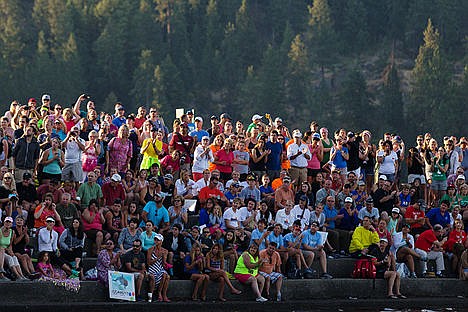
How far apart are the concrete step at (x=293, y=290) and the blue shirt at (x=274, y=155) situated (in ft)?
12.2

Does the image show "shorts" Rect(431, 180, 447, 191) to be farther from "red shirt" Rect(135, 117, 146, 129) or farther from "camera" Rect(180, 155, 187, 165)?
"red shirt" Rect(135, 117, 146, 129)

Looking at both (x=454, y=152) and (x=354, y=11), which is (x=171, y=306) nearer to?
(x=454, y=152)

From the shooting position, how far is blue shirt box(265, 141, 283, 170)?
2395 cm

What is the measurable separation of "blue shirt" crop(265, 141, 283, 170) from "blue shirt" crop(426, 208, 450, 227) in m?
3.54

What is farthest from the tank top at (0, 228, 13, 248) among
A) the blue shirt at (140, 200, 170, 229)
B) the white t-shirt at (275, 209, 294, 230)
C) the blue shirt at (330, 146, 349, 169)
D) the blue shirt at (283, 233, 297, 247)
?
the blue shirt at (330, 146, 349, 169)

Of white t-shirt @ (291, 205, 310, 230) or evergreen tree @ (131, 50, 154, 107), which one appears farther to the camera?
evergreen tree @ (131, 50, 154, 107)

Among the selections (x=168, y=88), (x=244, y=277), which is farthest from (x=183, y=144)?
(x=168, y=88)

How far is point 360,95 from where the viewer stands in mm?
105750

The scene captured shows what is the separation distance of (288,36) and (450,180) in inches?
3700

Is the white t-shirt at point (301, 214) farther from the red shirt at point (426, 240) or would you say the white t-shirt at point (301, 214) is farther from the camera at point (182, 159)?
the camera at point (182, 159)

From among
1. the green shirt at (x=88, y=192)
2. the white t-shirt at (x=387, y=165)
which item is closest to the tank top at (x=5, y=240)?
the green shirt at (x=88, y=192)

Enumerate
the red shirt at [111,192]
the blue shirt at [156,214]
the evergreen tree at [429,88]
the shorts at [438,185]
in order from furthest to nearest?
the evergreen tree at [429,88]
the shorts at [438,185]
the red shirt at [111,192]
the blue shirt at [156,214]

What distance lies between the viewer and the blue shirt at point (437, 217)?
23.7 metres

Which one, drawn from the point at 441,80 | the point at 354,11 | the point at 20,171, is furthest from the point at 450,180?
the point at 354,11
